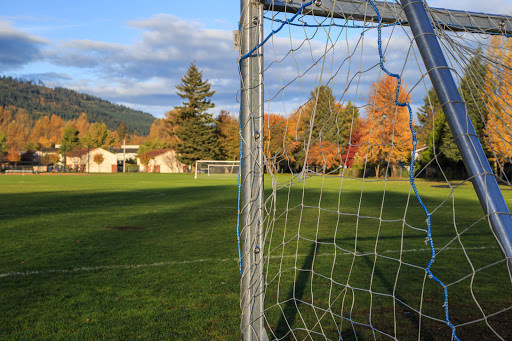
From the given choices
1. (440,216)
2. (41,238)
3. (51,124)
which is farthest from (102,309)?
(51,124)

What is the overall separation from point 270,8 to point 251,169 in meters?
1.02

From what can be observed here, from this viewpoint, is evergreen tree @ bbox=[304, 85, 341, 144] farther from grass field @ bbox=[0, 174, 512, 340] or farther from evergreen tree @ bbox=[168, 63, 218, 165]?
evergreen tree @ bbox=[168, 63, 218, 165]

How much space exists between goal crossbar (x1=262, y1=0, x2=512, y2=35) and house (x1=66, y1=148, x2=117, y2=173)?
251ft

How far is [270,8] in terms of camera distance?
8.43 feet

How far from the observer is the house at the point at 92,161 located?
7612cm

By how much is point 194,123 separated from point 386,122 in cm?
4130

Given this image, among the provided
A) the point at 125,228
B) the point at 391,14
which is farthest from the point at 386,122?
the point at 391,14

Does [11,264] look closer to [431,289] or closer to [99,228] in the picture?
[99,228]

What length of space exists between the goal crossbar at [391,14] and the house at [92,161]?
76469mm

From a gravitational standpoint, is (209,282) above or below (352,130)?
below

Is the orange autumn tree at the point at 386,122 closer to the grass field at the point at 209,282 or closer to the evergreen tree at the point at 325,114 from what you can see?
the evergreen tree at the point at 325,114

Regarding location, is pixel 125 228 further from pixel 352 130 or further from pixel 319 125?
pixel 352 130

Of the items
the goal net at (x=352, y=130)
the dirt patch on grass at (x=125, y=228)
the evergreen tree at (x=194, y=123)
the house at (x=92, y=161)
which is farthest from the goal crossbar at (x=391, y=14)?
the house at (x=92, y=161)

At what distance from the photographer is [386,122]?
19609mm
